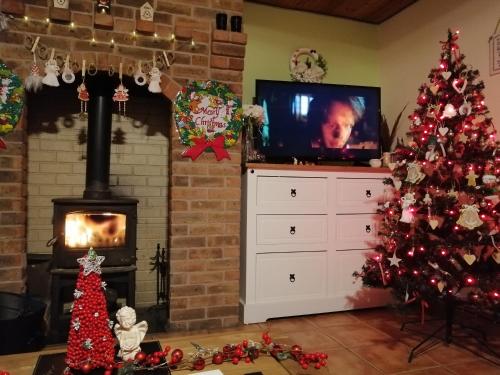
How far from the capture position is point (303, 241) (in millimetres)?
2871

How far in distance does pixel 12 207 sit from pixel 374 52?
341 centimetres

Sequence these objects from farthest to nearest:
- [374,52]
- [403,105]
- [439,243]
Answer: [374,52]
[403,105]
[439,243]

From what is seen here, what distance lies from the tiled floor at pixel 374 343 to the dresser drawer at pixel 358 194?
79cm

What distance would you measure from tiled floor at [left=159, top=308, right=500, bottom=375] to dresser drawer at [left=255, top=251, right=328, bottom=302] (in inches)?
7.2

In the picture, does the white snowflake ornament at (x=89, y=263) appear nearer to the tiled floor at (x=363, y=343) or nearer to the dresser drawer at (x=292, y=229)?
the tiled floor at (x=363, y=343)

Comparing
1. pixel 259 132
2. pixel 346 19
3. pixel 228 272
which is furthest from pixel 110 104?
pixel 346 19

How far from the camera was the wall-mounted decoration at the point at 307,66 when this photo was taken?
3572 mm

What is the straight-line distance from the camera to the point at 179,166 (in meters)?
2.56

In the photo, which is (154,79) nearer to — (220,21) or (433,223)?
(220,21)

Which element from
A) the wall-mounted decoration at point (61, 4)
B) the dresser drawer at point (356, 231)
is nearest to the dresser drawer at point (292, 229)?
the dresser drawer at point (356, 231)

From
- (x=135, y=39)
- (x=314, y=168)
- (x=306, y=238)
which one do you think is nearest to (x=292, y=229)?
(x=306, y=238)

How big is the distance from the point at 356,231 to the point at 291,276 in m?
0.62

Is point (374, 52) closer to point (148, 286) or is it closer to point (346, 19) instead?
point (346, 19)

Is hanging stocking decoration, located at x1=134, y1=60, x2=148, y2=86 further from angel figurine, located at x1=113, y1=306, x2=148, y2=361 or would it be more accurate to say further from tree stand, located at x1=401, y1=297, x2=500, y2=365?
tree stand, located at x1=401, y1=297, x2=500, y2=365
